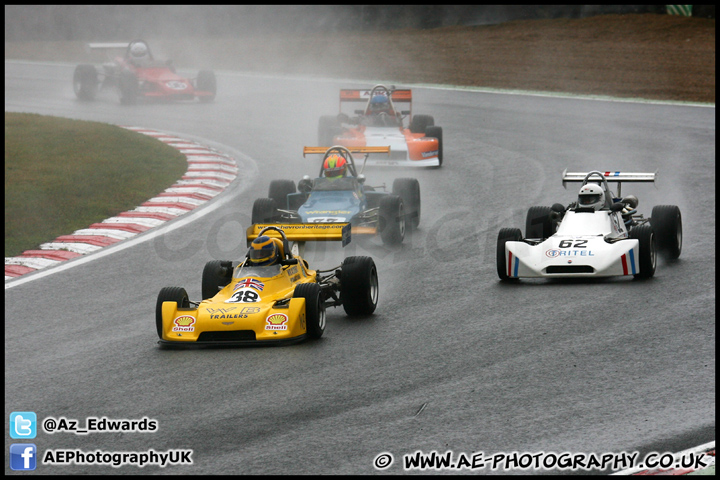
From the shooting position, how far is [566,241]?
1080 cm

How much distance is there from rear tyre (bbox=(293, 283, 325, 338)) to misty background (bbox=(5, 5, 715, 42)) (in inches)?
1267

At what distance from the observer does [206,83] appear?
1102 inches

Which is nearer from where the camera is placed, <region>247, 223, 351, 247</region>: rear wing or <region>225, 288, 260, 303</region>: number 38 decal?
<region>225, 288, 260, 303</region>: number 38 decal

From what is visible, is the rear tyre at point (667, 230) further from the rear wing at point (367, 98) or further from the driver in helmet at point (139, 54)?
the driver in helmet at point (139, 54)

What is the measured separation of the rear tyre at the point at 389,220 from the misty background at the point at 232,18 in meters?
28.2

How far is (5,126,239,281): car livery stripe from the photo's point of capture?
40.7ft

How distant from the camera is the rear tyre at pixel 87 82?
28328 millimetres

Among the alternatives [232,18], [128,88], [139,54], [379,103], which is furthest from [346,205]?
[232,18]

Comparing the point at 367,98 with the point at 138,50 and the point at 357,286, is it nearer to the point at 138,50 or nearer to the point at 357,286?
the point at 138,50

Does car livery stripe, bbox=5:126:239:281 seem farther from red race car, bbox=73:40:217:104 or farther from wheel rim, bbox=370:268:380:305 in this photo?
red race car, bbox=73:40:217:104

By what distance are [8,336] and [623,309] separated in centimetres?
589

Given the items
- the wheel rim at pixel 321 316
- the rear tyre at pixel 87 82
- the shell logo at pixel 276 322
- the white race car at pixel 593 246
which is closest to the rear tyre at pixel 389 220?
the white race car at pixel 593 246

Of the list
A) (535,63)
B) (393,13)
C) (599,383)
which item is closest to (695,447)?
(599,383)

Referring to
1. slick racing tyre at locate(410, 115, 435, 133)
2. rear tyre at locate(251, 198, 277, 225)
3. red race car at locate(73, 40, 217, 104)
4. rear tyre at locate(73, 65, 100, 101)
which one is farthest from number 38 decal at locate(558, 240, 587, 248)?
rear tyre at locate(73, 65, 100, 101)
